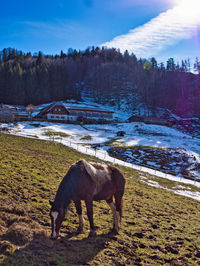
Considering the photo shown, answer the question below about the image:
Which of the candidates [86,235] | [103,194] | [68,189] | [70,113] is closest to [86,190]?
[68,189]

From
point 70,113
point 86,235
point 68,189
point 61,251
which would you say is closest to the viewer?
point 61,251

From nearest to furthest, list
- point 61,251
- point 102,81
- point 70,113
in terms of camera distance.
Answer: point 61,251 < point 70,113 < point 102,81

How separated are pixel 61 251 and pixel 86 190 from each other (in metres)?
2.10

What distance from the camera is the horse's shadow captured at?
17.4 ft

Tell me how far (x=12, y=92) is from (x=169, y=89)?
360 feet

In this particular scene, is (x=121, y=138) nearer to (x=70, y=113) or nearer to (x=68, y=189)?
(x=70, y=113)

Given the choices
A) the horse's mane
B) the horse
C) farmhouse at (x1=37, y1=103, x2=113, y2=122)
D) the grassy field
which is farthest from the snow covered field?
the horse's mane

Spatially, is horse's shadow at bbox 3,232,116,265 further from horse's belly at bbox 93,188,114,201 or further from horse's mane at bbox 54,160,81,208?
horse's belly at bbox 93,188,114,201

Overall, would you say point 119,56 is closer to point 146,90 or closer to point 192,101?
point 146,90

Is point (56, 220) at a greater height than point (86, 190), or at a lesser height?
lesser

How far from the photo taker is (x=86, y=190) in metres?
7.36

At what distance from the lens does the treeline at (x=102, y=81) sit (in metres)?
112

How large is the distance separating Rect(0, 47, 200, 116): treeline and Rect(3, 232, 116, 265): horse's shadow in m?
110

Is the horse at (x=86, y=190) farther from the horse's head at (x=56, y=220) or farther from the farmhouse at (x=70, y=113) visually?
the farmhouse at (x=70, y=113)
